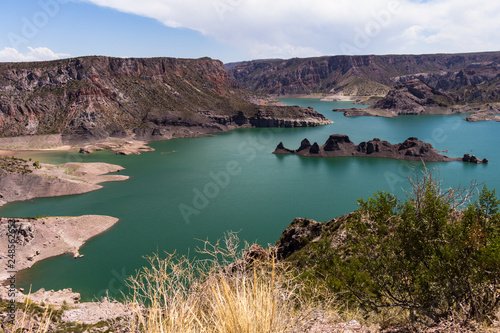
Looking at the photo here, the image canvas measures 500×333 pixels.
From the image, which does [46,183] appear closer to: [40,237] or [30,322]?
[40,237]

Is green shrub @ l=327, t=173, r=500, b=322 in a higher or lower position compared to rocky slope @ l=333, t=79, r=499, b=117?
lower

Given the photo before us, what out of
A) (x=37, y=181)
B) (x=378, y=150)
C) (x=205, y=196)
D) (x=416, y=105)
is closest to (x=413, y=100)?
(x=416, y=105)

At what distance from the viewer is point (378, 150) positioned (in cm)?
8519

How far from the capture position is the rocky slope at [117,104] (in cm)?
10950

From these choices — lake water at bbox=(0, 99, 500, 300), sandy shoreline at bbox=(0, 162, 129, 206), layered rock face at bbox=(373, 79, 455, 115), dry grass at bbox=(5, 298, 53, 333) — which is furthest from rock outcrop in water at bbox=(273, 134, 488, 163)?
layered rock face at bbox=(373, 79, 455, 115)

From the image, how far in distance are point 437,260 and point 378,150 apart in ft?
277

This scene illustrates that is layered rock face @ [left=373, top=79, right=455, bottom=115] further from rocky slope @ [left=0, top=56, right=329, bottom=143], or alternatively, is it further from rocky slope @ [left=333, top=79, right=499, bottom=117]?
rocky slope @ [left=0, top=56, right=329, bottom=143]

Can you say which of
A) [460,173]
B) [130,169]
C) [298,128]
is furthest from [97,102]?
[460,173]

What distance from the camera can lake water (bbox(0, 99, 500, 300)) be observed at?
33.5 m

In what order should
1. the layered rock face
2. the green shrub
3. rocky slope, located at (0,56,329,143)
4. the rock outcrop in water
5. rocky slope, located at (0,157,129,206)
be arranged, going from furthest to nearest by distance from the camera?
the layered rock face < rocky slope, located at (0,56,329,143) < the rock outcrop in water < rocky slope, located at (0,157,129,206) < the green shrub

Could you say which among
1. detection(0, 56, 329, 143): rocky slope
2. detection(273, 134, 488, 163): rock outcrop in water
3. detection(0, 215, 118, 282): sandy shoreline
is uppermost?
detection(0, 56, 329, 143): rocky slope

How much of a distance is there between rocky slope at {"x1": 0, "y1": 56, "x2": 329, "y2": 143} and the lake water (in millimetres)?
21625

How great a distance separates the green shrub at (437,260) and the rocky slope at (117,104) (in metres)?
115

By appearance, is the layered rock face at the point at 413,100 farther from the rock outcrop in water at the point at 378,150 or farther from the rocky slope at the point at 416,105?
the rock outcrop in water at the point at 378,150
